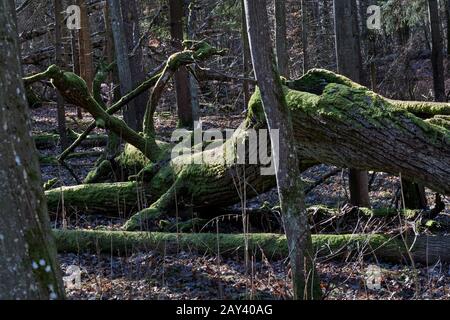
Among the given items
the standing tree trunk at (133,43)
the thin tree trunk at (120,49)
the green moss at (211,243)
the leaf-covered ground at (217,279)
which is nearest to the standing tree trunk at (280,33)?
the standing tree trunk at (133,43)

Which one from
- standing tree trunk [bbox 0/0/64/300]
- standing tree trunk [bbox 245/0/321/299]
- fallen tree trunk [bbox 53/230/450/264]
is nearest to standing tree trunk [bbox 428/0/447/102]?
fallen tree trunk [bbox 53/230/450/264]

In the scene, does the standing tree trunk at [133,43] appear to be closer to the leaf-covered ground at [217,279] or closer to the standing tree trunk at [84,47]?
the standing tree trunk at [84,47]

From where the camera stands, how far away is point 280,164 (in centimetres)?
507

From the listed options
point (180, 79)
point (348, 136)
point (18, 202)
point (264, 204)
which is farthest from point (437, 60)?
point (18, 202)

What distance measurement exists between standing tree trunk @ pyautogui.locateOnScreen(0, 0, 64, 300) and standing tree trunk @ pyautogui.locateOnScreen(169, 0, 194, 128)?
44.0ft

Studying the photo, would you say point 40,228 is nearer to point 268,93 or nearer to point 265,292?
point 268,93

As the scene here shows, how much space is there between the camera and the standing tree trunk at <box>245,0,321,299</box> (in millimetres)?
5031

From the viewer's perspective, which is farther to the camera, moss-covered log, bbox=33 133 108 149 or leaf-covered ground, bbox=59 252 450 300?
moss-covered log, bbox=33 133 108 149

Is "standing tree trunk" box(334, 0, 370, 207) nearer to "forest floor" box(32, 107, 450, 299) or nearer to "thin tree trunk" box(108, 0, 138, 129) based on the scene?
"forest floor" box(32, 107, 450, 299)

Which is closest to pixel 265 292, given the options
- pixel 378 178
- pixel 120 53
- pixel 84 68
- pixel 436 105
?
pixel 436 105

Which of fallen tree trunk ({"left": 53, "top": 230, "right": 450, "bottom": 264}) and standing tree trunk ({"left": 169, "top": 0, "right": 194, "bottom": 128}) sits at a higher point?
standing tree trunk ({"left": 169, "top": 0, "right": 194, "bottom": 128})

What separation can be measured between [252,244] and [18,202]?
4.41m

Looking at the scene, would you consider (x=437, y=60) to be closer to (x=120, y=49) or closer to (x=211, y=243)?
(x=120, y=49)

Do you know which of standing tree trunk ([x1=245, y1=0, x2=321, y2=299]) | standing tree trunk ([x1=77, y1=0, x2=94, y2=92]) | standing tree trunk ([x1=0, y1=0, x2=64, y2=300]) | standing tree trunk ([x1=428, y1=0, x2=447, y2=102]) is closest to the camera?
standing tree trunk ([x1=0, y1=0, x2=64, y2=300])
